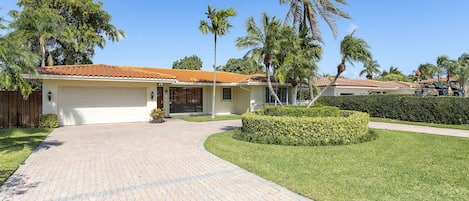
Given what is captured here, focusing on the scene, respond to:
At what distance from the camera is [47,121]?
44.6 feet

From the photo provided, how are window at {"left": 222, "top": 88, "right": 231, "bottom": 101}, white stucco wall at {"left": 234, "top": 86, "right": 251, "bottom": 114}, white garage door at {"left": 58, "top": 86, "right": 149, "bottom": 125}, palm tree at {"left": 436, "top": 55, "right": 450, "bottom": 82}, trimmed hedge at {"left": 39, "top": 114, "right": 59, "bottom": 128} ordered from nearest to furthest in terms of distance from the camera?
trimmed hedge at {"left": 39, "top": 114, "right": 59, "bottom": 128} < white garage door at {"left": 58, "top": 86, "right": 149, "bottom": 125} < white stucco wall at {"left": 234, "top": 86, "right": 251, "bottom": 114} < window at {"left": 222, "top": 88, "right": 231, "bottom": 101} < palm tree at {"left": 436, "top": 55, "right": 450, "bottom": 82}

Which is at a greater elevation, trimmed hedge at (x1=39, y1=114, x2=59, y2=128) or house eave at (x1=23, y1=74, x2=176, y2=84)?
house eave at (x1=23, y1=74, x2=176, y2=84)

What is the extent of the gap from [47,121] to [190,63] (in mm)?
44841

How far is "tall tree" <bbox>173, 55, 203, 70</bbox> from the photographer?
57.3 metres

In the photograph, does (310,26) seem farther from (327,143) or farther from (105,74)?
(105,74)

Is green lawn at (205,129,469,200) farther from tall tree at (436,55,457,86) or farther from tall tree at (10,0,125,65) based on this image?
tall tree at (436,55,457,86)

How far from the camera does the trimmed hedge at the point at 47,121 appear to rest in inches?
534

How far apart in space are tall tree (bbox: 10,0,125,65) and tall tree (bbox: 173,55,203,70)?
85.3 ft

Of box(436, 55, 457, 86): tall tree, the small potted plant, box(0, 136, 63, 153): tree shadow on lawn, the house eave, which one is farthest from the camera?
box(436, 55, 457, 86): tall tree

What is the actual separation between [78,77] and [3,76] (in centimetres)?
700

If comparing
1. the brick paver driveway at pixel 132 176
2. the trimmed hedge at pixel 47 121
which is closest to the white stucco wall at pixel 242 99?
the brick paver driveway at pixel 132 176

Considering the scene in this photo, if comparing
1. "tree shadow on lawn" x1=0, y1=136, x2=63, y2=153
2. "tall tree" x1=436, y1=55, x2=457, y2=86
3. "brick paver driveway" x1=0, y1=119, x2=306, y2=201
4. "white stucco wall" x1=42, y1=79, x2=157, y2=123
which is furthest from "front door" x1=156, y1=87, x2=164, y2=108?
"tall tree" x1=436, y1=55, x2=457, y2=86

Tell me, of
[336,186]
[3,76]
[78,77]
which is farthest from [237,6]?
[336,186]

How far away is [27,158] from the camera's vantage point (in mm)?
7234
